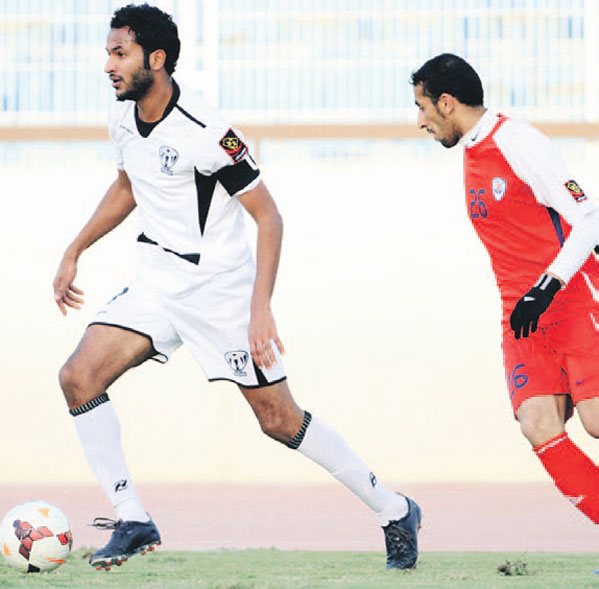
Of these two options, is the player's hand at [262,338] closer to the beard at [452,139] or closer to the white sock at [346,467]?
the white sock at [346,467]

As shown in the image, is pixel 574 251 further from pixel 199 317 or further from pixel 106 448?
pixel 106 448

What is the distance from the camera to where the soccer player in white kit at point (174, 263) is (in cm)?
468

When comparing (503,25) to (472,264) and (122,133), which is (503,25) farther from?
(122,133)

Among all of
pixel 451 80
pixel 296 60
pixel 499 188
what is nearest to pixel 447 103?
pixel 451 80

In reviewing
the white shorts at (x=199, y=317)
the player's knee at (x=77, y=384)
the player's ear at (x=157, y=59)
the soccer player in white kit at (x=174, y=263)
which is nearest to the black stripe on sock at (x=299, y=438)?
the soccer player in white kit at (x=174, y=263)

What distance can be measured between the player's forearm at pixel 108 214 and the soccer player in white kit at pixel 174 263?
0.20m

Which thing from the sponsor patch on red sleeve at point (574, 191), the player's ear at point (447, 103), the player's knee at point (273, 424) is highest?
the player's ear at point (447, 103)

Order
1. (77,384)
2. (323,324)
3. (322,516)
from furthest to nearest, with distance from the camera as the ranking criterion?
1. (323,324)
2. (322,516)
3. (77,384)

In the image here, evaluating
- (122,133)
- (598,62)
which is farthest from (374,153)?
(122,133)

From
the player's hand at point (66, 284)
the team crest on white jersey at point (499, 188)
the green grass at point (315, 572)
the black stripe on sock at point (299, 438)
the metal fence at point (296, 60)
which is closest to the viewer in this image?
→ the team crest on white jersey at point (499, 188)

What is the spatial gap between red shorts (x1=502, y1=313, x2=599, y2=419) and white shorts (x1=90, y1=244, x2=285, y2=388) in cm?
80

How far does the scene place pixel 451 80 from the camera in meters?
4.52

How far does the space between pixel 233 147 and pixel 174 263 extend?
0.43 metres

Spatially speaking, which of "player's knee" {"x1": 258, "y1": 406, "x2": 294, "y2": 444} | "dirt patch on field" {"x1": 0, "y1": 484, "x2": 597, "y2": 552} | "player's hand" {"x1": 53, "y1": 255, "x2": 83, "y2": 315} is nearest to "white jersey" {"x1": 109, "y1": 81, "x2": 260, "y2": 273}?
"player's hand" {"x1": 53, "y1": 255, "x2": 83, "y2": 315}
